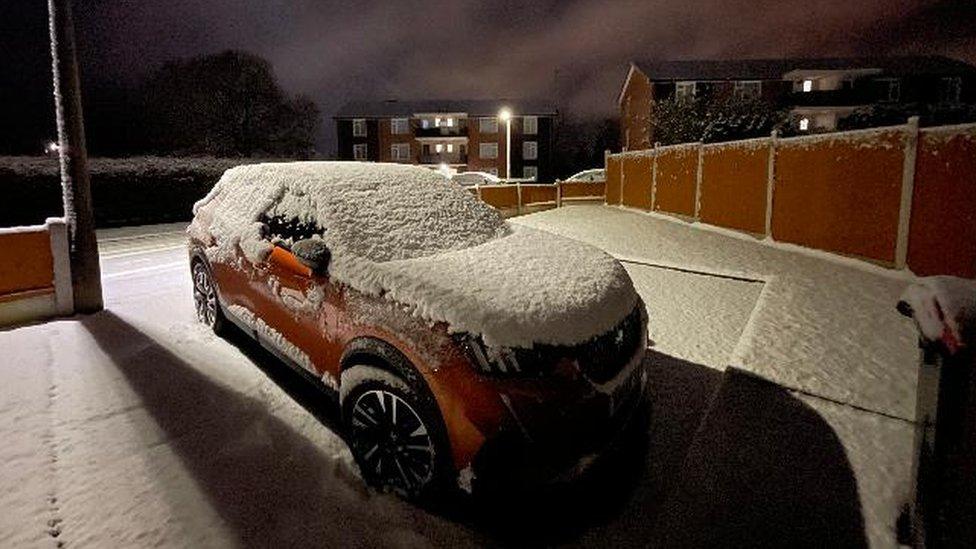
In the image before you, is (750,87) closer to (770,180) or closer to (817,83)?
(817,83)

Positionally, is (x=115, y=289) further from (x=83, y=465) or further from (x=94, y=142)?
(x=94, y=142)

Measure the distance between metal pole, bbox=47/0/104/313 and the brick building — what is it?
3606 centimetres

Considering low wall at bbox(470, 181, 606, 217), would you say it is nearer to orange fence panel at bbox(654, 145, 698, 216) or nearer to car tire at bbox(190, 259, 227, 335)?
orange fence panel at bbox(654, 145, 698, 216)

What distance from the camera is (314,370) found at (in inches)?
137

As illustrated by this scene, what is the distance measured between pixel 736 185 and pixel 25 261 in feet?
37.8

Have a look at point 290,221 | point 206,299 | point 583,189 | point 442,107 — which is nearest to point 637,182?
point 583,189

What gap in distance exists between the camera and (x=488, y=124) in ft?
176

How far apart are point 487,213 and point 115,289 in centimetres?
598

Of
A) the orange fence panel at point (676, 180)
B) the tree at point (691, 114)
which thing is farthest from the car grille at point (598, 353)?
the tree at point (691, 114)

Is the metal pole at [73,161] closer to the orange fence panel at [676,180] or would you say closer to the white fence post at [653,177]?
the orange fence panel at [676,180]

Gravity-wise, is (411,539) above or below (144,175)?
below

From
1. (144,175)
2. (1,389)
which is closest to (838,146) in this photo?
(1,389)

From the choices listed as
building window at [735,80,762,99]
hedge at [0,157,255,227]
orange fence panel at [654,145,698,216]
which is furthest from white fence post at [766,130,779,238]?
building window at [735,80,762,99]

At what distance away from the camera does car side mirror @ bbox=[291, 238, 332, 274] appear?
3.26m
